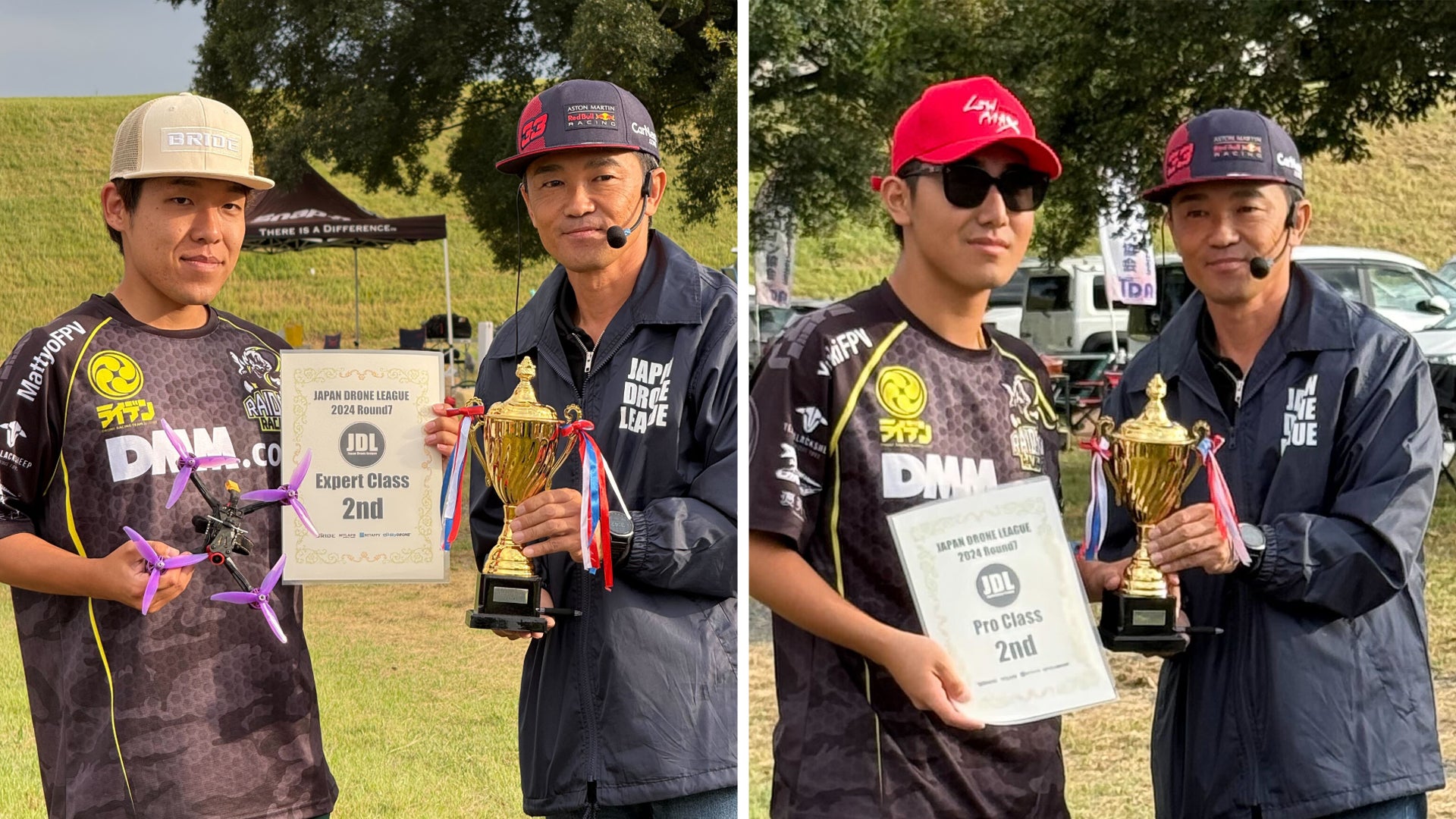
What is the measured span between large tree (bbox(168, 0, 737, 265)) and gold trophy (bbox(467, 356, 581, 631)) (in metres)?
1.61

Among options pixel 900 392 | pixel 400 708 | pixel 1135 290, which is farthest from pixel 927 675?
pixel 400 708

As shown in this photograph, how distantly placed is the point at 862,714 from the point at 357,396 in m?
0.88

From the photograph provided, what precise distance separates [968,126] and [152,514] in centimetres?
129

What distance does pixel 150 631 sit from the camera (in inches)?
84.0

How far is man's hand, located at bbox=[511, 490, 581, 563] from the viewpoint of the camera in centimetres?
193

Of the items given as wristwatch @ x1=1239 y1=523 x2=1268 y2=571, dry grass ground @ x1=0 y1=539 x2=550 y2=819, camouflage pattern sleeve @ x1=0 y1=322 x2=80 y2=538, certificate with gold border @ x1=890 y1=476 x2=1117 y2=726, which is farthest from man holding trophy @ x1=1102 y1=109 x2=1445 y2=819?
dry grass ground @ x1=0 y1=539 x2=550 y2=819

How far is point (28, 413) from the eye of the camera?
2080 mm

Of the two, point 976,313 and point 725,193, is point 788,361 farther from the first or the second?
point 725,193

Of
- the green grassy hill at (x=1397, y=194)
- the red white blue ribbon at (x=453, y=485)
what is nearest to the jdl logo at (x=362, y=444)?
the red white blue ribbon at (x=453, y=485)

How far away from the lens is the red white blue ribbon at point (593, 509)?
191 centimetres

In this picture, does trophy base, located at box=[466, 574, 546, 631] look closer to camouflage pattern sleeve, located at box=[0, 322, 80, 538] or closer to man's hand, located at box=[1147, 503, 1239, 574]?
camouflage pattern sleeve, located at box=[0, 322, 80, 538]

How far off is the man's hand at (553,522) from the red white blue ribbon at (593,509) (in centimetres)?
2

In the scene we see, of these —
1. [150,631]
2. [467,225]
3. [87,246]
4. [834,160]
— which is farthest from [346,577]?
[467,225]

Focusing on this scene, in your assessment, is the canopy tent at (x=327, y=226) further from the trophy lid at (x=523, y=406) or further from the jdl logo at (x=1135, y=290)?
the trophy lid at (x=523, y=406)
